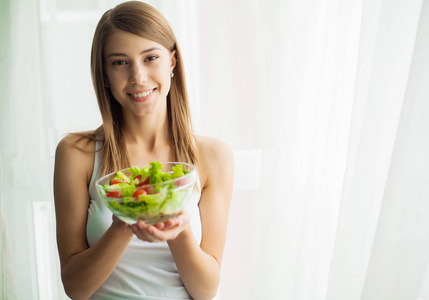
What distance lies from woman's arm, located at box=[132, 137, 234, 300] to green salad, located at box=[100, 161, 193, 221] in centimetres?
10

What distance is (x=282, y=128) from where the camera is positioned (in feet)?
5.17

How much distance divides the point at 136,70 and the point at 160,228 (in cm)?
49

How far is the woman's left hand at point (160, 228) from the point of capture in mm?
854

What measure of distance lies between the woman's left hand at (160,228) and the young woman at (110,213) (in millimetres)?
155

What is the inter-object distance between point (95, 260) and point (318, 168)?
2.76 feet

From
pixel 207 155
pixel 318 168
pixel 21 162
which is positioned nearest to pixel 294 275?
pixel 318 168

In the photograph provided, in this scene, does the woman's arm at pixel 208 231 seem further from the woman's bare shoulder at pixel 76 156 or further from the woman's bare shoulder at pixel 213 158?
the woman's bare shoulder at pixel 76 156

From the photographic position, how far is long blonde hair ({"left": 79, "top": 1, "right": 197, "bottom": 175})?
3.84 feet

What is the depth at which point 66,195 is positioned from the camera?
1203mm

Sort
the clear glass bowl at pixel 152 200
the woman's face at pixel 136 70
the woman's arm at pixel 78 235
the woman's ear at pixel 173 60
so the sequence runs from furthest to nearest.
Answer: the woman's ear at pixel 173 60, the woman's face at pixel 136 70, the woman's arm at pixel 78 235, the clear glass bowl at pixel 152 200

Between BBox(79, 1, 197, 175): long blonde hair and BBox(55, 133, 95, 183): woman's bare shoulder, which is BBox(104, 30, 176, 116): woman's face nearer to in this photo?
BBox(79, 1, 197, 175): long blonde hair

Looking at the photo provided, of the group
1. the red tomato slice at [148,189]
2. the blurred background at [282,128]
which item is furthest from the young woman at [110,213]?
the blurred background at [282,128]

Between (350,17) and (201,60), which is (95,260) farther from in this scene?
(350,17)

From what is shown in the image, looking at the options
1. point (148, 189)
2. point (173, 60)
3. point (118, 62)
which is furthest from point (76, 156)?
point (148, 189)
